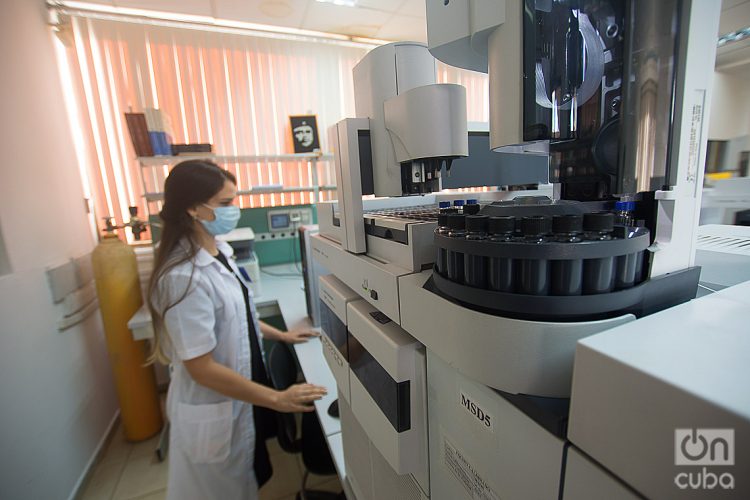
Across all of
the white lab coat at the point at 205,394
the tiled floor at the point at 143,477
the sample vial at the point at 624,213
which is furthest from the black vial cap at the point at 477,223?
the tiled floor at the point at 143,477

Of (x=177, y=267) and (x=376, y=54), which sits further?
(x=177, y=267)

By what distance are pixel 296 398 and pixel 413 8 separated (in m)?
2.72

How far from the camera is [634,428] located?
0.70 ft

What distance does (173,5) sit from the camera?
2.22 metres

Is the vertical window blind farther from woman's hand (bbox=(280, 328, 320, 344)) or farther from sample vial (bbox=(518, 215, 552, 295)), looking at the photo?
sample vial (bbox=(518, 215, 552, 295))

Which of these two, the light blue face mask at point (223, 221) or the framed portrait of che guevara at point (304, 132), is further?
the framed portrait of che guevara at point (304, 132)

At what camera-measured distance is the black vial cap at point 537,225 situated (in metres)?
0.31

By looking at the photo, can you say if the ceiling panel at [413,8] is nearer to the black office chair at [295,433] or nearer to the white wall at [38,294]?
the white wall at [38,294]

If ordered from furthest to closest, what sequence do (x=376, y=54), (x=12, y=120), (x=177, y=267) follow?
(x=12, y=120)
(x=177, y=267)
(x=376, y=54)

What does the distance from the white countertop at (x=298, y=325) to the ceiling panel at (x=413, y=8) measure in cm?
218

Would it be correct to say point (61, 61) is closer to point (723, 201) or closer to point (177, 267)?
point (177, 267)

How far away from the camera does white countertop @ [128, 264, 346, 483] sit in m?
1.01

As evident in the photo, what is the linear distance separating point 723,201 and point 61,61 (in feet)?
14.8

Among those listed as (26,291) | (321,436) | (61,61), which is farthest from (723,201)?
(61,61)
